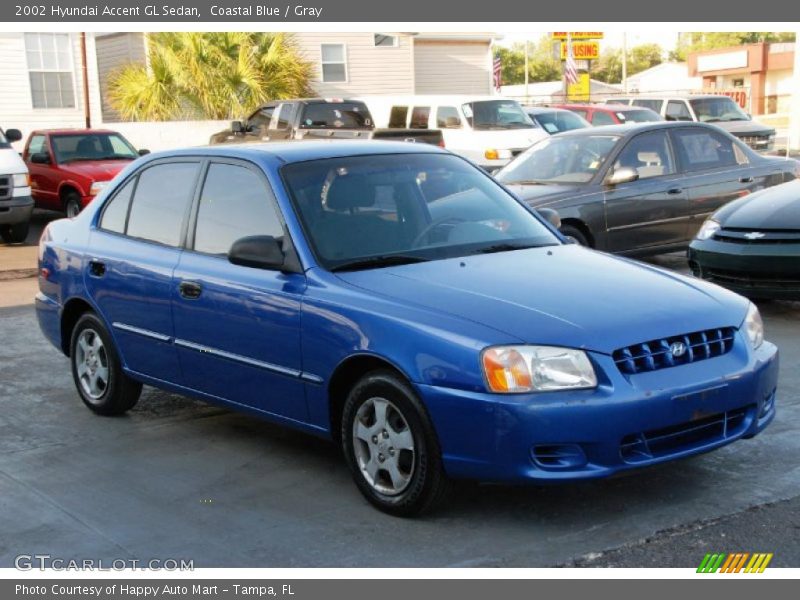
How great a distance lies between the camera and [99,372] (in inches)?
273

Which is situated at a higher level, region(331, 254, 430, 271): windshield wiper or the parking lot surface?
region(331, 254, 430, 271): windshield wiper

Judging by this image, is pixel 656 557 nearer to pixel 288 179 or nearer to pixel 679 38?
pixel 288 179

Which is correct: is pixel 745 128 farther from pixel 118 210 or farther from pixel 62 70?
pixel 118 210

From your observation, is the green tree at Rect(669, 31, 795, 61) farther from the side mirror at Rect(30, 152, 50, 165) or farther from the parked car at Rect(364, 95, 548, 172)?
the side mirror at Rect(30, 152, 50, 165)

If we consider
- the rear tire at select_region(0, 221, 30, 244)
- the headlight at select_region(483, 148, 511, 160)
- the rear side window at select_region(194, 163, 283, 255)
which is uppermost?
the rear side window at select_region(194, 163, 283, 255)

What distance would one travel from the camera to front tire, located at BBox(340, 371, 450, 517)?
A: 15.6 ft

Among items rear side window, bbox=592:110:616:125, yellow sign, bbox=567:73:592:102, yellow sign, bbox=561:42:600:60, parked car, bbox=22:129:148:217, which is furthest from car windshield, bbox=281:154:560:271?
yellow sign, bbox=561:42:600:60

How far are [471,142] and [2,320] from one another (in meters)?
12.0

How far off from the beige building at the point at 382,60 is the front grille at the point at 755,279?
21942 mm

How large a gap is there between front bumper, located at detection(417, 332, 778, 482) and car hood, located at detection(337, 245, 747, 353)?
188 mm

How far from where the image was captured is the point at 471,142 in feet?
68.0

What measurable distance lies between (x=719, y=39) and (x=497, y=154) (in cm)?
8523

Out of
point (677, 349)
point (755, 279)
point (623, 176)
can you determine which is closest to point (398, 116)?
point (623, 176)

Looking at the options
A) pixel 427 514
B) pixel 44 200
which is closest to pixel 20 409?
pixel 427 514
